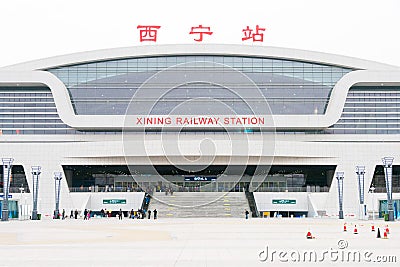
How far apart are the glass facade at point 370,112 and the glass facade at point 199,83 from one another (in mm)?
2763

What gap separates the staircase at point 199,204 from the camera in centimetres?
6019

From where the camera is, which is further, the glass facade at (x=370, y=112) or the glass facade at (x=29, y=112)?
the glass facade at (x=370, y=112)

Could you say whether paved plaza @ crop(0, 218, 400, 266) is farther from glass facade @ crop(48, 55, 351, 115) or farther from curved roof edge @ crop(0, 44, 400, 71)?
curved roof edge @ crop(0, 44, 400, 71)

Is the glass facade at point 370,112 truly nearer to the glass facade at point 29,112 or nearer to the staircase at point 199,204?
the staircase at point 199,204

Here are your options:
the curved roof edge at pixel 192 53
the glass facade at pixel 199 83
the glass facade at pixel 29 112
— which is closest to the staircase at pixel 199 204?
the glass facade at pixel 199 83

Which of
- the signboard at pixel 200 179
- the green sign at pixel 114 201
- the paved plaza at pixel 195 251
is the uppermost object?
the paved plaza at pixel 195 251

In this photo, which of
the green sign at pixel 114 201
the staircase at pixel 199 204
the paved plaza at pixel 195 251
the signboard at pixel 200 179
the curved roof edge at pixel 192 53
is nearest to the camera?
the paved plaza at pixel 195 251

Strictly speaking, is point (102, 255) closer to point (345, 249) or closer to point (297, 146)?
point (345, 249)

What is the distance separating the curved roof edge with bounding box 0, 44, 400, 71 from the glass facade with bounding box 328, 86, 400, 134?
345 cm

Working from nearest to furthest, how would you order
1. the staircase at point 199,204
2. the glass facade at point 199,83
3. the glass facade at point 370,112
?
the staircase at point 199,204 → the glass facade at point 370,112 → the glass facade at point 199,83

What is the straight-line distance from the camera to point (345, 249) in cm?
2152

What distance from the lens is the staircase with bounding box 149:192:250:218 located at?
6019cm

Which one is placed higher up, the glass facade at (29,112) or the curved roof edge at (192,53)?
the curved roof edge at (192,53)

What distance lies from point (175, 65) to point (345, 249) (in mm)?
54872
